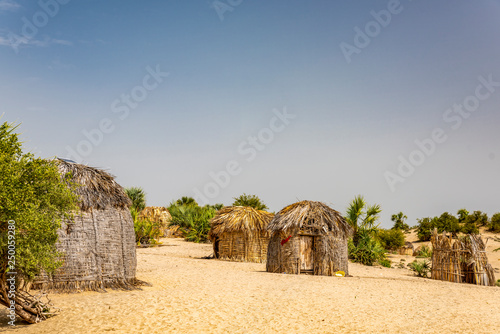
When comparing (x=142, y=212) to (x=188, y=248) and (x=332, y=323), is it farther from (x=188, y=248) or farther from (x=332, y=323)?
(x=332, y=323)

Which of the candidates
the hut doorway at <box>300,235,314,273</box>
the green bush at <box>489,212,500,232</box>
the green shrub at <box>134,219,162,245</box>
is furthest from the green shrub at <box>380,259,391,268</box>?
the green bush at <box>489,212,500,232</box>

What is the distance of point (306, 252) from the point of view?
57.1 ft

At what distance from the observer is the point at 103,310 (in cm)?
1001

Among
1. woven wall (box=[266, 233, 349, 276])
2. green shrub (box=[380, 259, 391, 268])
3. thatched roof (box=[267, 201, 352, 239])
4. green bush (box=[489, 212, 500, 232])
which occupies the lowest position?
green shrub (box=[380, 259, 391, 268])

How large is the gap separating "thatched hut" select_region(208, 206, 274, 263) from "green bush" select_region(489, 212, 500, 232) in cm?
2311

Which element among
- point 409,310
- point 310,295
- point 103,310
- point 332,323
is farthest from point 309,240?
point 103,310

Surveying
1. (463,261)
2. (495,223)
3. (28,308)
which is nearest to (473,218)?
(495,223)

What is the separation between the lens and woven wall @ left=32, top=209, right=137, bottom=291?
38.9ft

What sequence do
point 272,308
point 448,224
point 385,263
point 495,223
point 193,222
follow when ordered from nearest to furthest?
point 272,308 → point 385,263 → point 193,222 → point 448,224 → point 495,223

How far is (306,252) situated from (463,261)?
259 inches

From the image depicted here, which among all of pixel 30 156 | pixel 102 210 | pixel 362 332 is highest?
pixel 30 156

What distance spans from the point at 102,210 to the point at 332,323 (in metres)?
7.07

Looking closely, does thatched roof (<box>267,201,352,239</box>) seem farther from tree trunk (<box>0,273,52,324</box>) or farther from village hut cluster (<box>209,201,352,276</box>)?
tree trunk (<box>0,273,52,324</box>)

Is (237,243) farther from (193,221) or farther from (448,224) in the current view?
(448,224)
